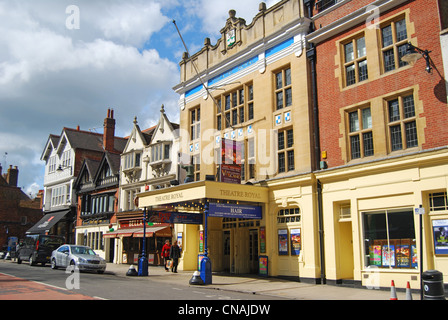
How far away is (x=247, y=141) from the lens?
22125 millimetres

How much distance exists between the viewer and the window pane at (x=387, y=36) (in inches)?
649

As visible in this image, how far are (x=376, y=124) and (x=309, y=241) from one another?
5.71 metres

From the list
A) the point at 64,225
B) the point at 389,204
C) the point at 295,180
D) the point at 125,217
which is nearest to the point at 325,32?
the point at 295,180

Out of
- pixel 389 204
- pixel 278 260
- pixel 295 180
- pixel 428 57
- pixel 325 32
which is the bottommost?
pixel 278 260

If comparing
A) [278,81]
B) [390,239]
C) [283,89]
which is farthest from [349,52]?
[390,239]

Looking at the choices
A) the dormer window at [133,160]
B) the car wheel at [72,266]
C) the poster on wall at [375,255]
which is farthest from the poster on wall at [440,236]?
the dormer window at [133,160]

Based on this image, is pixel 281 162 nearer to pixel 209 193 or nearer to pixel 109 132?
pixel 209 193

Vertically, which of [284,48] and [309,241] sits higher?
[284,48]

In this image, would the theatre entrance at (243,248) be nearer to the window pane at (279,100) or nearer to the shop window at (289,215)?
→ the shop window at (289,215)

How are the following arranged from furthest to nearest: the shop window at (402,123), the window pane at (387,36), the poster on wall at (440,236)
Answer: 1. the window pane at (387,36)
2. the shop window at (402,123)
3. the poster on wall at (440,236)

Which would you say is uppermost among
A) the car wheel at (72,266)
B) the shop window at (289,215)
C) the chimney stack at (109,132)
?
the chimney stack at (109,132)

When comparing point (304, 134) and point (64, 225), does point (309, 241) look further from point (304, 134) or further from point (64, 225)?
point (64, 225)

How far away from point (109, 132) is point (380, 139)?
30705 mm

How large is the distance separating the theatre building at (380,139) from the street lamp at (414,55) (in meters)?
0.05
